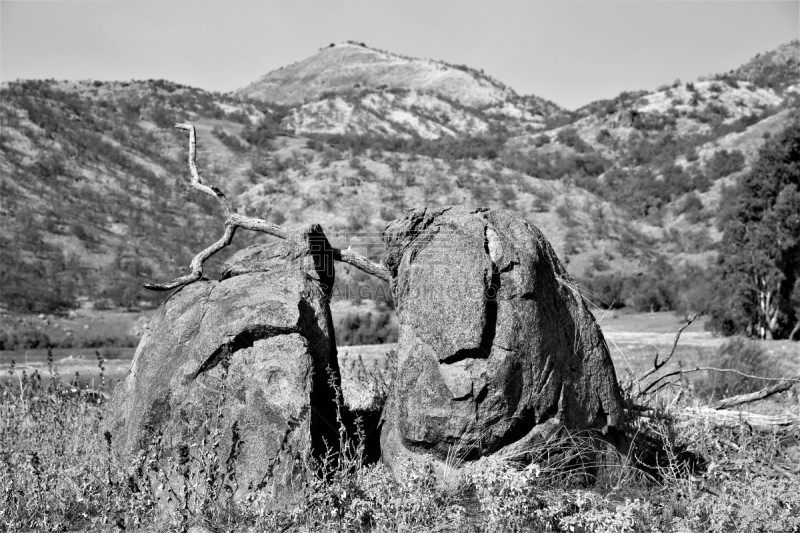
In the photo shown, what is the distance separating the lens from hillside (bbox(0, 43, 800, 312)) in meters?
22.0

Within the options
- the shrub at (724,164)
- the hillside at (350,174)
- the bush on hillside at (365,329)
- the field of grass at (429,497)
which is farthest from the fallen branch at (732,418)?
the shrub at (724,164)

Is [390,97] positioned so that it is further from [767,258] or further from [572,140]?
[767,258]

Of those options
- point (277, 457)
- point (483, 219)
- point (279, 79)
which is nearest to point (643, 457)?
point (483, 219)

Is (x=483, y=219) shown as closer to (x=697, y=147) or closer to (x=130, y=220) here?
(x=130, y=220)

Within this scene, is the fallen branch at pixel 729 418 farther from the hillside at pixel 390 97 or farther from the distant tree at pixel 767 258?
the hillside at pixel 390 97

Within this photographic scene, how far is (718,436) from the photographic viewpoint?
584 cm

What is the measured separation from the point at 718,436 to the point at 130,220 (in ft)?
77.7

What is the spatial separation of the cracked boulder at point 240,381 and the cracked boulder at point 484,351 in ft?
2.26

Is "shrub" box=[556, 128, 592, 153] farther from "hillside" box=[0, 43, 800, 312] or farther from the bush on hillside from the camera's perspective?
the bush on hillside

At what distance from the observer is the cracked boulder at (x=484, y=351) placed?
4535mm

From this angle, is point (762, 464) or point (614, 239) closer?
point (762, 464)

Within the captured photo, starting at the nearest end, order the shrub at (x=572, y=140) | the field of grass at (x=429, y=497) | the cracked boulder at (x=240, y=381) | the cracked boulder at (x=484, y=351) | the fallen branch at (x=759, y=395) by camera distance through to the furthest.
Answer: the field of grass at (x=429, y=497) < the cracked boulder at (x=240, y=381) < the cracked boulder at (x=484, y=351) < the fallen branch at (x=759, y=395) < the shrub at (x=572, y=140)

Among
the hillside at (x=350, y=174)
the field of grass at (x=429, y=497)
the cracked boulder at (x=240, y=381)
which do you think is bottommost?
the field of grass at (x=429, y=497)

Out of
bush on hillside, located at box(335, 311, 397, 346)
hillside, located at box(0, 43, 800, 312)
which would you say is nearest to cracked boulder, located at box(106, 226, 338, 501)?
hillside, located at box(0, 43, 800, 312)
